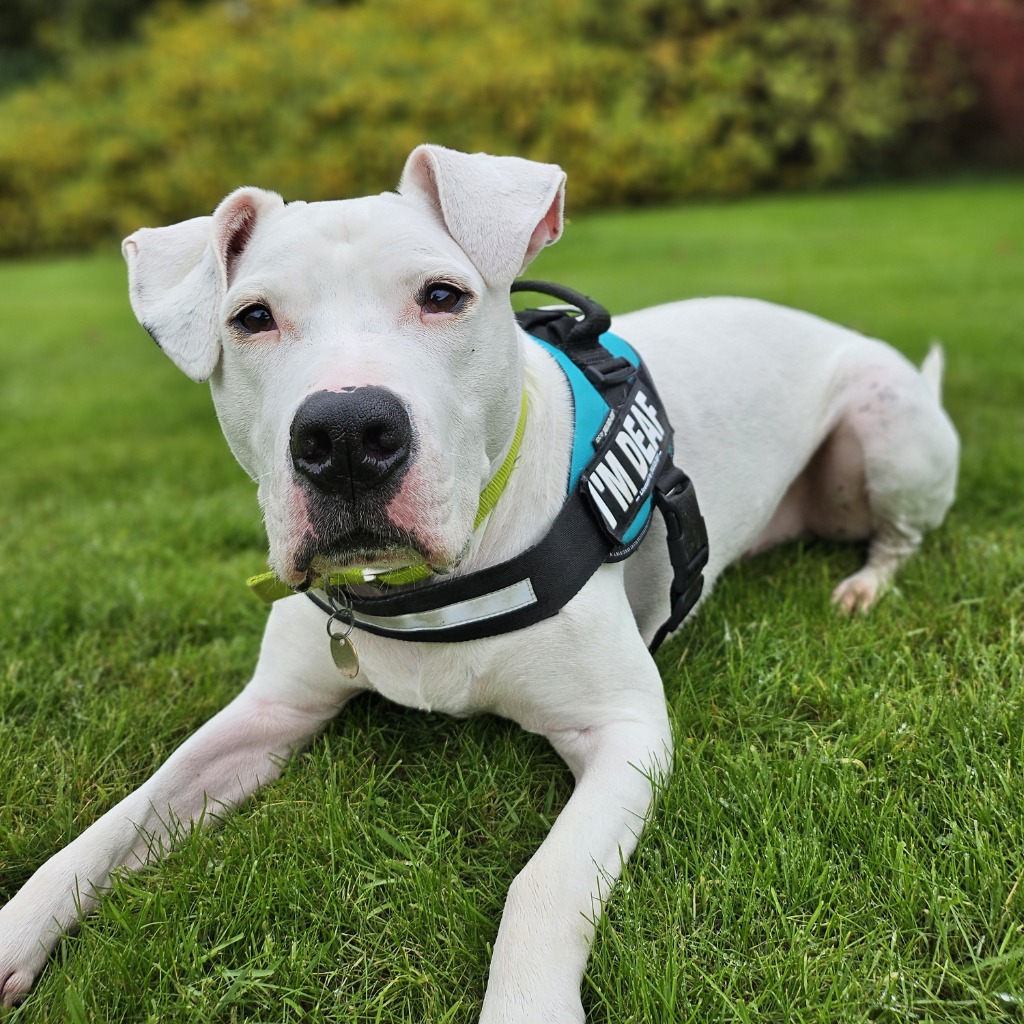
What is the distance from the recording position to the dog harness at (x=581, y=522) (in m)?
2.25

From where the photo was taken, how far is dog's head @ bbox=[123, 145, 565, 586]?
187 cm

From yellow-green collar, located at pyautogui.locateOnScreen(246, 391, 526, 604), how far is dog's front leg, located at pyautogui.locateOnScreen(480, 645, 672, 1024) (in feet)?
1.57

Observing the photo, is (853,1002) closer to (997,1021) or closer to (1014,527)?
(997,1021)

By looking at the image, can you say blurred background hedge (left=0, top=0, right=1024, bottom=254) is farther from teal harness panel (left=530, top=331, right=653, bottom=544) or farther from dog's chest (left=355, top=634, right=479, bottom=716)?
dog's chest (left=355, top=634, right=479, bottom=716)

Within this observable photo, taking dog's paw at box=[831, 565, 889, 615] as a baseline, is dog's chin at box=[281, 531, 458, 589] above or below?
above

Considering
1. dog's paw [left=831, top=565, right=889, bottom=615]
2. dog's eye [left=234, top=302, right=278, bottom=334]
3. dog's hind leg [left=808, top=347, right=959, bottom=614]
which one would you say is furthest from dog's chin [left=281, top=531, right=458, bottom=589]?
dog's hind leg [left=808, top=347, right=959, bottom=614]

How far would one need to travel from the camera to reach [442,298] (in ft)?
6.91

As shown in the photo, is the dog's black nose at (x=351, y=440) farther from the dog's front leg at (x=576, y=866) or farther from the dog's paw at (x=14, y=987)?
the dog's paw at (x=14, y=987)

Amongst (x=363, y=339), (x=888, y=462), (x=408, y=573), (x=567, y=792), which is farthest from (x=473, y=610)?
(x=888, y=462)

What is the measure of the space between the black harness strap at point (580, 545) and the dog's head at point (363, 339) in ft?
0.78

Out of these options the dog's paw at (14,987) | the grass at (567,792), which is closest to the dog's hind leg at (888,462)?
the grass at (567,792)

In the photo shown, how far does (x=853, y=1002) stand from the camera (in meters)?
1.72

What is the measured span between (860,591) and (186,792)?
2.08 m

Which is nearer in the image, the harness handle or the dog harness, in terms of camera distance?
the dog harness
